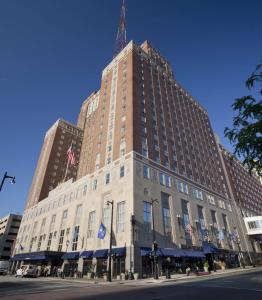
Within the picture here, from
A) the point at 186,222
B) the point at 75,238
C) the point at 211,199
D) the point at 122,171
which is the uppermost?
the point at 211,199

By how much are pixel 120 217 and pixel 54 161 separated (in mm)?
59290

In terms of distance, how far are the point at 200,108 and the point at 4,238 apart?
115m

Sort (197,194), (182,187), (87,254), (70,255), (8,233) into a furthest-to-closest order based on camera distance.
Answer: (8,233) < (197,194) < (182,187) < (70,255) < (87,254)

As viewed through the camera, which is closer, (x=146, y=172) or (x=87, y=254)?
(x=87, y=254)

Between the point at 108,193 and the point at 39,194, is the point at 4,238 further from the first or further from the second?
the point at 108,193

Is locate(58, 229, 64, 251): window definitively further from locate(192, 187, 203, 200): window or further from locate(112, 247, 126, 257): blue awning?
locate(192, 187, 203, 200): window

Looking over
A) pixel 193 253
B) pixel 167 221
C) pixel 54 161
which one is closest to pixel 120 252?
pixel 167 221

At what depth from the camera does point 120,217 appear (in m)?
40.8

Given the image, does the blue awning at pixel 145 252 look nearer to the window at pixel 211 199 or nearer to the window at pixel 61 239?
the window at pixel 61 239

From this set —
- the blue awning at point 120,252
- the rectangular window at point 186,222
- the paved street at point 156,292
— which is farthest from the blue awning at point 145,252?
the paved street at point 156,292

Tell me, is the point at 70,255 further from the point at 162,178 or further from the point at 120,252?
the point at 162,178

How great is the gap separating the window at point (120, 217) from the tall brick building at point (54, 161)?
1809 inches

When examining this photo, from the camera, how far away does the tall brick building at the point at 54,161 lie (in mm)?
86525

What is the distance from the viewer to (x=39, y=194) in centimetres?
Answer: 8306
